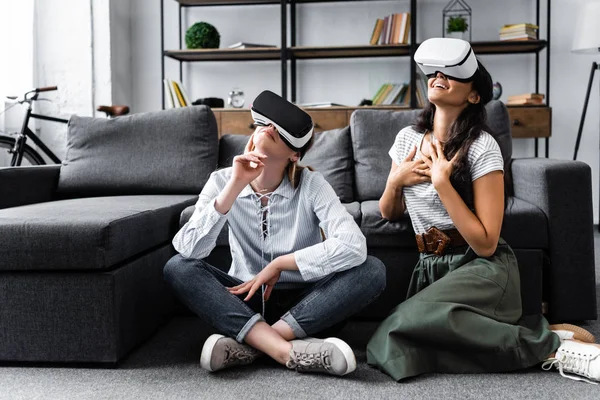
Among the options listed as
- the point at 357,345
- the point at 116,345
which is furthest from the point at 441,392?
the point at 116,345

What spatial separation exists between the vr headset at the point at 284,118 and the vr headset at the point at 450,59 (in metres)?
0.38

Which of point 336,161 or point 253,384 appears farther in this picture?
point 336,161

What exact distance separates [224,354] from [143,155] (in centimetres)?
139

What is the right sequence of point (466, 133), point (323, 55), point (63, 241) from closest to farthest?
point (63, 241) < point (466, 133) < point (323, 55)

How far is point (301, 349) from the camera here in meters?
1.69

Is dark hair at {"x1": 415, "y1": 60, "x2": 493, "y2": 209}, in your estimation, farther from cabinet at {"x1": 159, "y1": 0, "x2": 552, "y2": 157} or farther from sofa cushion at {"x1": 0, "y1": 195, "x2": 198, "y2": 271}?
cabinet at {"x1": 159, "y1": 0, "x2": 552, "y2": 157}

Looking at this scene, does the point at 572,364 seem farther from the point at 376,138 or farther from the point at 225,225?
the point at 376,138

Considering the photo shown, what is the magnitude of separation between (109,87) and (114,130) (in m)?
1.77

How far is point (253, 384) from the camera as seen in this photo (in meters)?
1.66

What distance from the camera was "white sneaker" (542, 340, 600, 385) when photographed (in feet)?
5.44

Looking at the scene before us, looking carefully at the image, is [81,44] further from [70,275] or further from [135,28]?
[70,275]

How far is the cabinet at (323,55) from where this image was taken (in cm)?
427

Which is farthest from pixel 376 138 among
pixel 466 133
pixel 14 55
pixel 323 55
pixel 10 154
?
pixel 14 55

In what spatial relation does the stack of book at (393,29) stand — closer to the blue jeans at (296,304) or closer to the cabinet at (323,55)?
the cabinet at (323,55)
